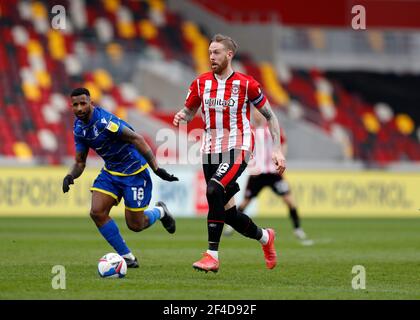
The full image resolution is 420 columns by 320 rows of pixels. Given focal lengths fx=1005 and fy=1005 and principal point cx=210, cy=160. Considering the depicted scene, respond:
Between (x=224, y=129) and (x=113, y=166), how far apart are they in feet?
4.17

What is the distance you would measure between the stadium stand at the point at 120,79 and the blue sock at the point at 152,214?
12478mm

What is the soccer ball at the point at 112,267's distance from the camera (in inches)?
383

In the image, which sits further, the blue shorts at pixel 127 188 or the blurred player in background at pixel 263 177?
the blurred player in background at pixel 263 177

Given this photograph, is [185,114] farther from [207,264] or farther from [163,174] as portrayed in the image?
[207,264]

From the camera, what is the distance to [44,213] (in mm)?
21891

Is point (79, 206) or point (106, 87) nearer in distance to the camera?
point (79, 206)

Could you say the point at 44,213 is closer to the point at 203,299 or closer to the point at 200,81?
the point at 200,81

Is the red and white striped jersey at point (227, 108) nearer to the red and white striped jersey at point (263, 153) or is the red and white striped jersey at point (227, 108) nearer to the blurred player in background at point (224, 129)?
the blurred player in background at point (224, 129)

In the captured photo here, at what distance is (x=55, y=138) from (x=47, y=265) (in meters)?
15.0

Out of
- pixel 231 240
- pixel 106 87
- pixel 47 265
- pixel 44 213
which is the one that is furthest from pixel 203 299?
pixel 106 87

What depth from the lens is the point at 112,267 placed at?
974cm
